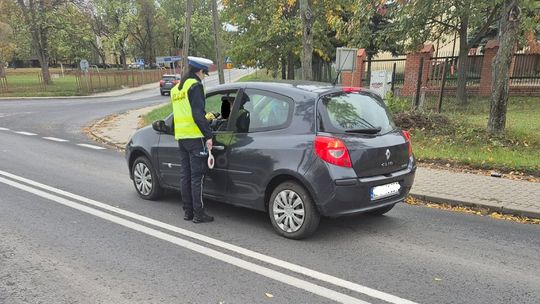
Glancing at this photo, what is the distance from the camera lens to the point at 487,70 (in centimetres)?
1850

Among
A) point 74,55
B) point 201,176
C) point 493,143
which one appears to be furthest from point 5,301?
point 74,55

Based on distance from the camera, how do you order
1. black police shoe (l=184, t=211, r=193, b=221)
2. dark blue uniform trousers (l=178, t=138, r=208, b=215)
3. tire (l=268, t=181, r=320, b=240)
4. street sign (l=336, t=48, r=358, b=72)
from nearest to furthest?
tire (l=268, t=181, r=320, b=240) < dark blue uniform trousers (l=178, t=138, r=208, b=215) < black police shoe (l=184, t=211, r=193, b=221) < street sign (l=336, t=48, r=358, b=72)

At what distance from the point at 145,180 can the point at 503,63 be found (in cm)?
756

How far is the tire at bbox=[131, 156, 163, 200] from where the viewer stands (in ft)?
20.6

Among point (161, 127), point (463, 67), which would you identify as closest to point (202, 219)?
point (161, 127)

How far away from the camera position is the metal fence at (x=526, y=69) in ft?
60.0

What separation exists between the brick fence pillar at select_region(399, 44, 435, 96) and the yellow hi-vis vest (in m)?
15.0

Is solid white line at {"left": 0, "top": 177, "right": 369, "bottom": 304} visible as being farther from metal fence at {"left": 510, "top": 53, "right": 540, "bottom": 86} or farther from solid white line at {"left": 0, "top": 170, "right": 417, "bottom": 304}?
metal fence at {"left": 510, "top": 53, "right": 540, "bottom": 86}

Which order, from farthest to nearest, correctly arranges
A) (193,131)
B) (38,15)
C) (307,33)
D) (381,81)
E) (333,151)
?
(38,15) < (381,81) < (307,33) < (193,131) < (333,151)

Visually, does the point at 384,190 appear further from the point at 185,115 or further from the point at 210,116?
the point at 185,115

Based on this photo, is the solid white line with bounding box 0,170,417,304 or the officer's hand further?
the officer's hand

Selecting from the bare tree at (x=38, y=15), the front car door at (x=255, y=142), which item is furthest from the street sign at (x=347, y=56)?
the bare tree at (x=38, y=15)

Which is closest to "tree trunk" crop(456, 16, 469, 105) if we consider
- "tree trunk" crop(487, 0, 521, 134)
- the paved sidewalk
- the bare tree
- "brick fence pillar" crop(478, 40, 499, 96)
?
"brick fence pillar" crop(478, 40, 499, 96)

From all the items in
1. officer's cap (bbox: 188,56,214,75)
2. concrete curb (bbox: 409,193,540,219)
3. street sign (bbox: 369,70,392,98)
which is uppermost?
officer's cap (bbox: 188,56,214,75)
